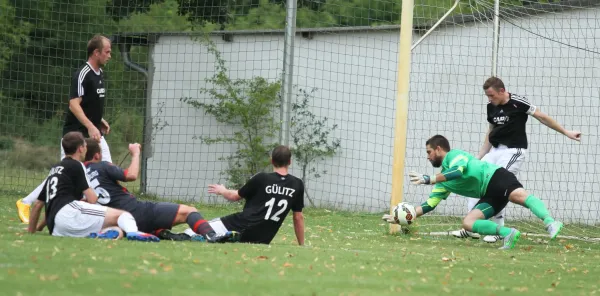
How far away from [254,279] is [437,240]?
609 cm

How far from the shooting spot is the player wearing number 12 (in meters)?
8.95

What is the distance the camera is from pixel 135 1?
25125mm

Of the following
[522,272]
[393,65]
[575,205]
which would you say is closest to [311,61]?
[393,65]

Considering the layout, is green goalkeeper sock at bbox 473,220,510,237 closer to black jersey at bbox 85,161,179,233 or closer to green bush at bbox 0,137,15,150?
black jersey at bbox 85,161,179,233

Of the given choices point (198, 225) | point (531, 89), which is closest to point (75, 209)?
point (198, 225)

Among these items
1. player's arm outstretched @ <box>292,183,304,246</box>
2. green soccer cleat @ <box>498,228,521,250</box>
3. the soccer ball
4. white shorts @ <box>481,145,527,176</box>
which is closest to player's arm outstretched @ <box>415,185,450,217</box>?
the soccer ball

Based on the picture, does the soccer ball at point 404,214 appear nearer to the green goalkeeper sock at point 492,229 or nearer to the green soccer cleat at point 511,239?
the green goalkeeper sock at point 492,229

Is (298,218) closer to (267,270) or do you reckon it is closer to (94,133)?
(94,133)

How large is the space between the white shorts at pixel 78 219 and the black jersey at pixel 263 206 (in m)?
1.30

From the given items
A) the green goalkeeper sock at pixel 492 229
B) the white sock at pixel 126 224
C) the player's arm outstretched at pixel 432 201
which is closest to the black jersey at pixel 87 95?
the white sock at pixel 126 224

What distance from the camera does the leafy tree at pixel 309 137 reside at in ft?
57.9

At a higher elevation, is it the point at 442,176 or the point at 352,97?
the point at 352,97

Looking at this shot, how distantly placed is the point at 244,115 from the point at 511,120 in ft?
22.2

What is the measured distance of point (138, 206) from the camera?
8.74 m
